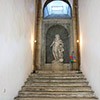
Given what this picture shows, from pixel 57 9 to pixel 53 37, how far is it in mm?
1793

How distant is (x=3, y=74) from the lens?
16.7ft

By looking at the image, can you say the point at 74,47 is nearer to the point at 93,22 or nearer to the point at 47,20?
the point at 47,20

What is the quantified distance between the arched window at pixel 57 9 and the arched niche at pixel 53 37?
712 mm

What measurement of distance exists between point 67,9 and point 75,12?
41.3 inches

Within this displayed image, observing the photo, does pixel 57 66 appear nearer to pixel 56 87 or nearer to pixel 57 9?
pixel 56 87

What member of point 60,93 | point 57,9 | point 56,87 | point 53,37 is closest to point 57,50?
point 53,37

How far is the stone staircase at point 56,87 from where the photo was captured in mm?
6188

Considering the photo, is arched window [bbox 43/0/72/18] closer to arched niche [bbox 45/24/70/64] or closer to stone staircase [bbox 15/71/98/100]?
arched niche [bbox 45/24/70/64]

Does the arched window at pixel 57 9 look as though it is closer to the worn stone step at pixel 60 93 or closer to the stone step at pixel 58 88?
the stone step at pixel 58 88

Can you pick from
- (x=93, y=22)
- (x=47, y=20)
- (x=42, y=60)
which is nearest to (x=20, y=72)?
(x=93, y=22)

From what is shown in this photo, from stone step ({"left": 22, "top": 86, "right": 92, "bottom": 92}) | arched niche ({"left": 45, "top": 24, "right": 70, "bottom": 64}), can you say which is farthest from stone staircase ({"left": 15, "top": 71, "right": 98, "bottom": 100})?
arched niche ({"left": 45, "top": 24, "right": 70, "bottom": 64})

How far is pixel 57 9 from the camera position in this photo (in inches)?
482

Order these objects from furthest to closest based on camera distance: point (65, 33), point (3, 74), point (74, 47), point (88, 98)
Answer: point (65, 33), point (74, 47), point (88, 98), point (3, 74)

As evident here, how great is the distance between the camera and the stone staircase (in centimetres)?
619
